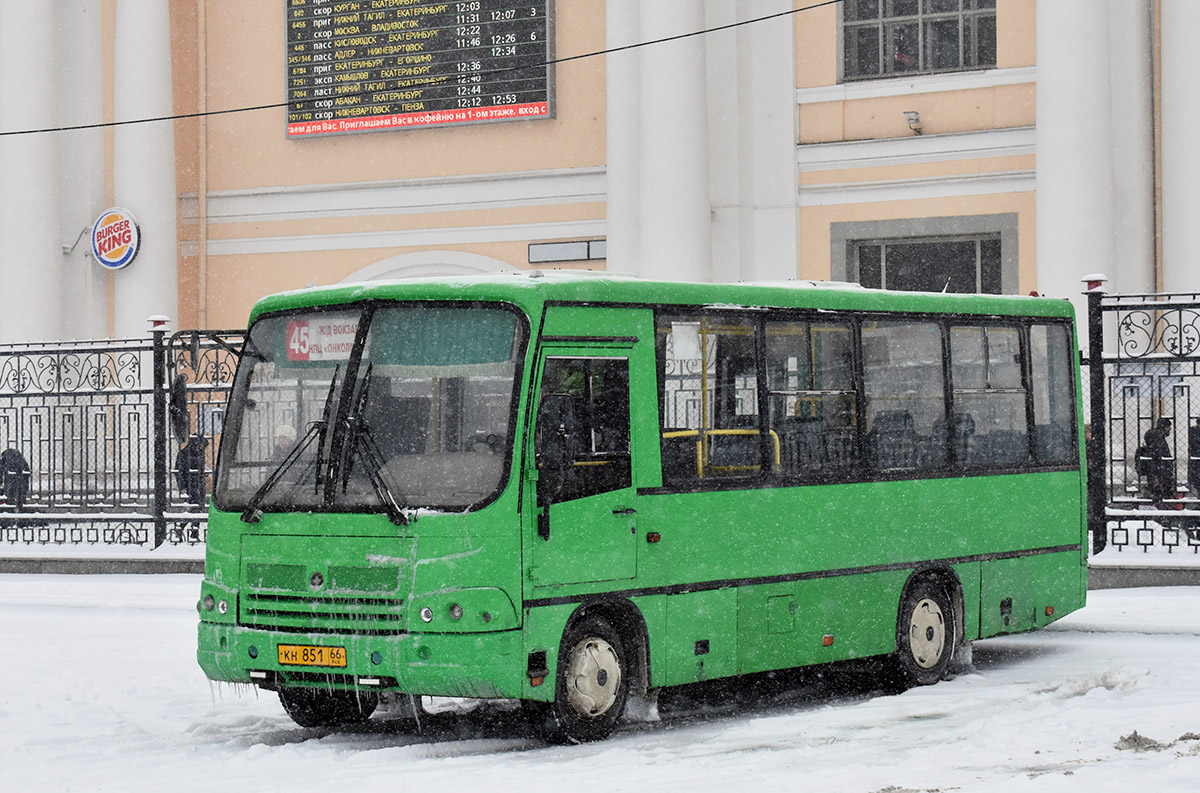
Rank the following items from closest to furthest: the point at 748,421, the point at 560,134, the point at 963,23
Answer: the point at 748,421 → the point at 963,23 → the point at 560,134

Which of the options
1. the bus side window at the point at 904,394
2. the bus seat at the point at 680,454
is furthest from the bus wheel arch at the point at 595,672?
the bus side window at the point at 904,394

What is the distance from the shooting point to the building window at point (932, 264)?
2419 centimetres

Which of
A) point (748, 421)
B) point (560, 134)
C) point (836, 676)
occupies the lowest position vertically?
point (836, 676)

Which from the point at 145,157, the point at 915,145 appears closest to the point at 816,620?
the point at 915,145

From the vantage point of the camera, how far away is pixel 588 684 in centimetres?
977

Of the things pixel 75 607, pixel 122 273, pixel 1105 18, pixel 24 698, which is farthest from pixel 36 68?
pixel 24 698

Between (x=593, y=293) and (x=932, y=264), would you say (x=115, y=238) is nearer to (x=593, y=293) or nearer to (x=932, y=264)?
(x=932, y=264)

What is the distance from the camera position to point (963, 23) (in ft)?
78.5

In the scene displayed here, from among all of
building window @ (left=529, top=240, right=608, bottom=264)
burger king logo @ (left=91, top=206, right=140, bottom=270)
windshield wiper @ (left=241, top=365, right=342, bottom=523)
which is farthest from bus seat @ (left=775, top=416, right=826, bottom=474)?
burger king logo @ (left=91, top=206, right=140, bottom=270)

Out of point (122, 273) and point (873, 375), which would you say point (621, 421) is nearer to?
point (873, 375)

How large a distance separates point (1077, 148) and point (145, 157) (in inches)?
529

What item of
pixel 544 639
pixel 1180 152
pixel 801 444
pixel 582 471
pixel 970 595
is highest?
pixel 1180 152

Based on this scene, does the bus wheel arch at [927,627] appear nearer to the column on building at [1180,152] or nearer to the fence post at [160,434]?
the fence post at [160,434]

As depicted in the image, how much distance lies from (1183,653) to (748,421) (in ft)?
13.0
